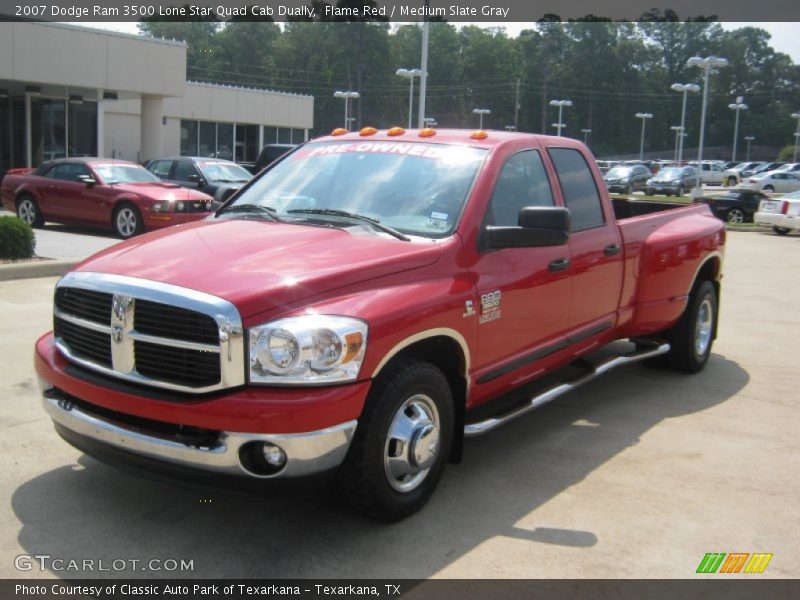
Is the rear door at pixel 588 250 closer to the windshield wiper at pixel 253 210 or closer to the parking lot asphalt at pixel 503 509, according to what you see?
the parking lot asphalt at pixel 503 509

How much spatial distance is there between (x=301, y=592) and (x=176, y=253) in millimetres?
1690

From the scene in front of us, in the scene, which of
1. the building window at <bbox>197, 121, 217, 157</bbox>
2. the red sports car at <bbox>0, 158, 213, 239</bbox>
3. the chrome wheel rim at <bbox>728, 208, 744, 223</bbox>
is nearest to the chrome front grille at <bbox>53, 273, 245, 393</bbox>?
the red sports car at <bbox>0, 158, 213, 239</bbox>

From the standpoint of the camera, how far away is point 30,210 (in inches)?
639

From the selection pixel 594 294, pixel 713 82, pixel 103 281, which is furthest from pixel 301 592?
pixel 713 82

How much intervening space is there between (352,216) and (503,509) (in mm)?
1767

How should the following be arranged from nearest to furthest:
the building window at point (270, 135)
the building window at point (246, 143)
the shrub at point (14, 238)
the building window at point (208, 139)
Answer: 1. the shrub at point (14, 238)
2. the building window at point (208, 139)
3. the building window at point (246, 143)
4. the building window at point (270, 135)

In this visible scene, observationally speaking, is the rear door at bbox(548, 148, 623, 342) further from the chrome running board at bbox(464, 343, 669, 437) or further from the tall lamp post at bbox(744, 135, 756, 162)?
the tall lamp post at bbox(744, 135, 756, 162)

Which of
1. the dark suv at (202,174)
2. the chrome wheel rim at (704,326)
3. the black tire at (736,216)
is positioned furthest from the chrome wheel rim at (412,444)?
the black tire at (736,216)

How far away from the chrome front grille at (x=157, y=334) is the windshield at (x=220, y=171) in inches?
573

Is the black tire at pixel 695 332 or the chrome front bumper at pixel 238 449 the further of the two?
the black tire at pixel 695 332

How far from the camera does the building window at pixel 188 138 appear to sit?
37.2m

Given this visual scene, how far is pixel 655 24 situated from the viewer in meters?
123

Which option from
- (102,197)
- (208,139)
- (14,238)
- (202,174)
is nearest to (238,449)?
(14,238)

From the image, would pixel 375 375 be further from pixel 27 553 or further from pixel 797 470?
pixel 797 470
